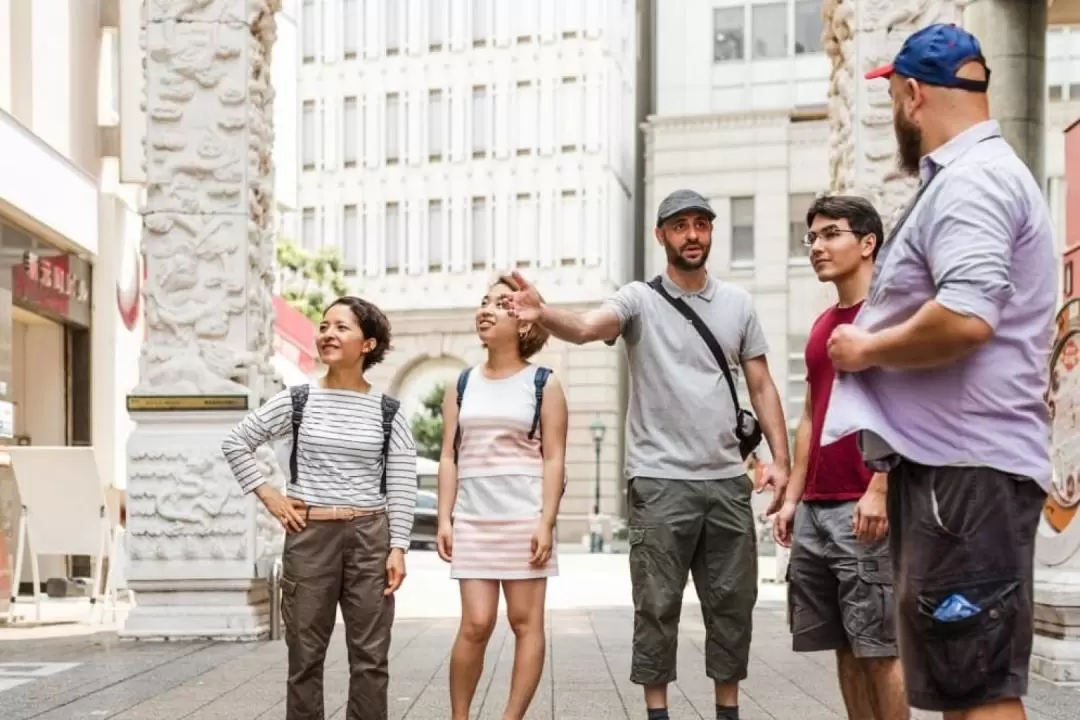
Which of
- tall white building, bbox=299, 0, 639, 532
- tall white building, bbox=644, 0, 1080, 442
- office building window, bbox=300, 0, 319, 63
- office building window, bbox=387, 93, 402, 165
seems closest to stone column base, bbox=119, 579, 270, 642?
tall white building, bbox=644, 0, 1080, 442

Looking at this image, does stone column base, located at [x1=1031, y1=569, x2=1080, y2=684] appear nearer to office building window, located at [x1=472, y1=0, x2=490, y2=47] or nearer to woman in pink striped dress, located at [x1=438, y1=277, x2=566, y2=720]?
woman in pink striped dress, located at [x1=438, y1=277, x2=566, y2=720]

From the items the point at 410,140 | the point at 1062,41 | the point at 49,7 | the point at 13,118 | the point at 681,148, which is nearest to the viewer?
the point at 13,118

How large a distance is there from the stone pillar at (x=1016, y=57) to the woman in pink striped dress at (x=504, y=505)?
23.1 ft

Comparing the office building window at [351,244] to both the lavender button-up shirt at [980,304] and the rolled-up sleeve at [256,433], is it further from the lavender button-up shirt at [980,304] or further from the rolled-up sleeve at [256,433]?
the lavender button-up shirt at [980,304]

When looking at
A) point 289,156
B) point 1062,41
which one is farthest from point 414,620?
A: point 1062,41

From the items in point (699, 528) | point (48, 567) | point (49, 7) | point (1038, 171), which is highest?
point (49, 7)

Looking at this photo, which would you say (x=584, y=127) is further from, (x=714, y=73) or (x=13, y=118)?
(x=13, y=118)

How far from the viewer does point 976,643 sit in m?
3.42

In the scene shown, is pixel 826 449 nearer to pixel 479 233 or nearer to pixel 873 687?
pixel 873 687

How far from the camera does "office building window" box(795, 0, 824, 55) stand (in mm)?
46188

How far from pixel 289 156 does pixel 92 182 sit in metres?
13.2

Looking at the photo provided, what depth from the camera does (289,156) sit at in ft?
105

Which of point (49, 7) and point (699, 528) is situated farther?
point (49, 7)

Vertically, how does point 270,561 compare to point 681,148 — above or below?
below
